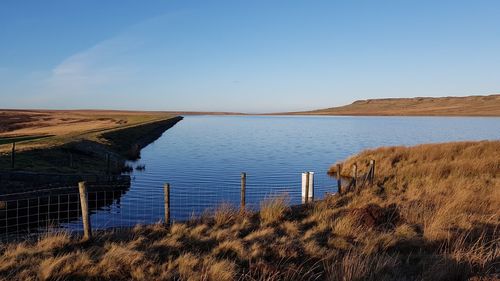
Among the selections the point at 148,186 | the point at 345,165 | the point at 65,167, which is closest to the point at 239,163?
the point at 345,165

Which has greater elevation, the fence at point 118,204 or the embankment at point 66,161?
the embankment at point 66,161

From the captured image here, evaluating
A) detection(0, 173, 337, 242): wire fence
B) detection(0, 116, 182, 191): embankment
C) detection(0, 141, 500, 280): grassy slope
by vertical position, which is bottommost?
detection(0, 173, 337, 242): wire fence

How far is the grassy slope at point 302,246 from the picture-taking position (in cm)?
720

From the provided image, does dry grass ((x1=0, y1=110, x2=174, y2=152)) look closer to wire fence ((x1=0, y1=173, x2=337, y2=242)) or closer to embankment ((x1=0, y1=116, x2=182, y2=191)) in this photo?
embankment ((x1=0, y1=116, x2=182, y2=191))

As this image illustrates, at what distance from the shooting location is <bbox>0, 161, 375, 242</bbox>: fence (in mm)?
15305

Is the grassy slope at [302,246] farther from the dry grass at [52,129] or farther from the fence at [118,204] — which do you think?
the dry grass at [52,129]

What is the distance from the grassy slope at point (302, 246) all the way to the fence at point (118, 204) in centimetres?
201

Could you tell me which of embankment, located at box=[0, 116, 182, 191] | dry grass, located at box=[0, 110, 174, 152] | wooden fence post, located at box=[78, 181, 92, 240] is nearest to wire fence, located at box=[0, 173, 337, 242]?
embankment, located at box=[0, 116, 182, 191]

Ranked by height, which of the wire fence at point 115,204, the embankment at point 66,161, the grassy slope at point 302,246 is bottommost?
the wire fence at point 115,204

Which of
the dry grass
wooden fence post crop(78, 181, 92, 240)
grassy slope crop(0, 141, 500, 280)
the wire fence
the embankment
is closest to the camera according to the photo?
grassy slope crop(0, 141, 500, 280)

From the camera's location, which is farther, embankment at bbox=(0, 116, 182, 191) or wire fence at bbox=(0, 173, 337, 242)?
embankment at bbox=(0, 116, 182, 191)

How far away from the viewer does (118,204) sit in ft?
64.8

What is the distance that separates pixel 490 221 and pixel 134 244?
7853 millimetres

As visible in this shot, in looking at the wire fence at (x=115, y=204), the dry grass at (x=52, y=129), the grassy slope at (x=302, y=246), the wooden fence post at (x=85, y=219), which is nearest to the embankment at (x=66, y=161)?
the dry grass at (x=52, y=129)
